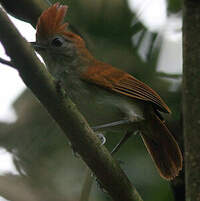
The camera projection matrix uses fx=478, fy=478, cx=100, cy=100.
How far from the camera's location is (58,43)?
159 inches

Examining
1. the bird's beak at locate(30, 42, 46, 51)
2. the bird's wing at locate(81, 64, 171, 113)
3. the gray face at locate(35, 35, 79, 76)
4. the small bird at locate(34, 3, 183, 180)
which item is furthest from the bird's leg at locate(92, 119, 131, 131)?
the bird's beak at locate(30, 42, 46, 51)

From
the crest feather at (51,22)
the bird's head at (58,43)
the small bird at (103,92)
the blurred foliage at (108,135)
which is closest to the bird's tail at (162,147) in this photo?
the small bird at (103,92)

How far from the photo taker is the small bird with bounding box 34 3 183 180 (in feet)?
12.1

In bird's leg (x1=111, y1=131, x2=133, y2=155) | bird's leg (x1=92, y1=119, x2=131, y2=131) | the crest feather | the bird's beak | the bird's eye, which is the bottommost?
bird's leg (x1=111, y1=131, x2=133, y2=155)

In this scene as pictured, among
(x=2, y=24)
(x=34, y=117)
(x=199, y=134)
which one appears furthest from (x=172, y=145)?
(x=2, y=24)

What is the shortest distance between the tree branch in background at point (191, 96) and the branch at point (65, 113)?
1.24 ft

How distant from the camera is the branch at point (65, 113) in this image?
238 cm

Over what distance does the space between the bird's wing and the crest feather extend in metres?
0.41

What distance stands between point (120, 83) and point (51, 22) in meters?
0.73

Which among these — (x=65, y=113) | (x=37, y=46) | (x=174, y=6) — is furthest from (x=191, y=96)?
(x=174, y=6)

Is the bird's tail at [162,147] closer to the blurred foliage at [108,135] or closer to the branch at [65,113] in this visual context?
the blurred foliage at [108,135]

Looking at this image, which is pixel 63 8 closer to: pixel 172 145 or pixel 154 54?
pixel 172 145

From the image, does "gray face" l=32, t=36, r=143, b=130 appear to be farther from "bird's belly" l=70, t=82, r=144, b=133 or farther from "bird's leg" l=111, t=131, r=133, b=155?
"bird's leg" l=111, t=131, r=133, b=155

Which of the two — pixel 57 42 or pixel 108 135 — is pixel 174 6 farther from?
pixel 57 42
